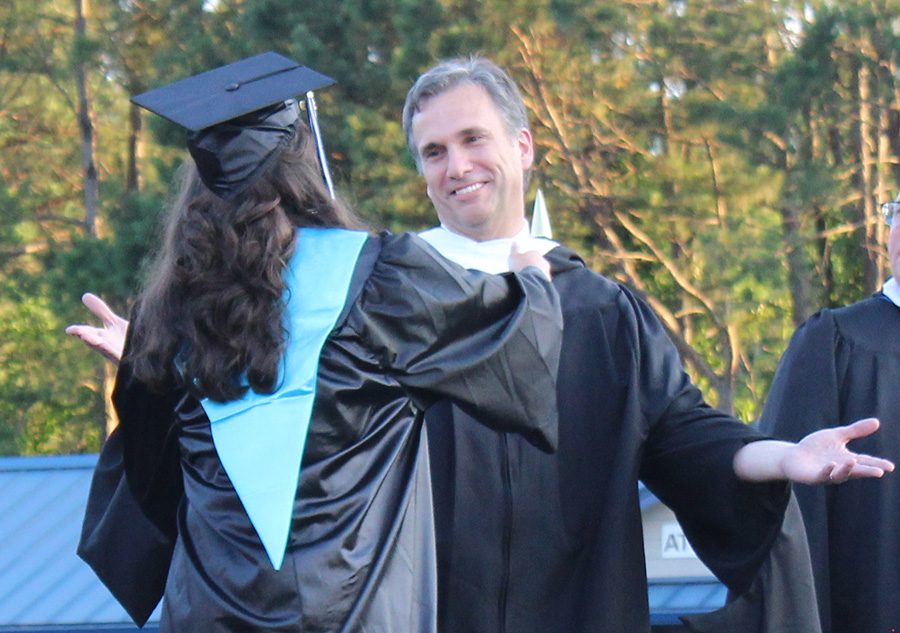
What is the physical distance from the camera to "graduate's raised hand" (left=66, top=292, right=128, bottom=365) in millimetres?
3424

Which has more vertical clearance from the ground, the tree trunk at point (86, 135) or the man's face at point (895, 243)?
the tree trunk at point (86, 135)

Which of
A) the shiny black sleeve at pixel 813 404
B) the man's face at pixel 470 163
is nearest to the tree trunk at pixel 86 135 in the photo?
the shiny black sleeve at pixel 813 404

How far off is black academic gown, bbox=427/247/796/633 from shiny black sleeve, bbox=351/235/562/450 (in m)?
0.49

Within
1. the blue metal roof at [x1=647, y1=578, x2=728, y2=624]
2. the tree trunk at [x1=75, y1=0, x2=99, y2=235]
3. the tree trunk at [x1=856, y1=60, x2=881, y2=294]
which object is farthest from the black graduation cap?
the tree trunk at [x1=75, y1=0, x2=99, y2=235]

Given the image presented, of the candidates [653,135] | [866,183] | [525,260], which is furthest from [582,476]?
[653,135]

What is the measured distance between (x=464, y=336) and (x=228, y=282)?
49 centimetres

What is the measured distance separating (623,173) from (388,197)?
4.02 m

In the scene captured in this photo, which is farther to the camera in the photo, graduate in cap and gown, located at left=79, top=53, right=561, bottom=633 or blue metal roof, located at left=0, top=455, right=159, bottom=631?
blue metal roof, located at left=0, top=455, right=159, bottom=631

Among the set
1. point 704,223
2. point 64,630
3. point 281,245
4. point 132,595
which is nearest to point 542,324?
point 281,245

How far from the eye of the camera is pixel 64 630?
22.3 ft

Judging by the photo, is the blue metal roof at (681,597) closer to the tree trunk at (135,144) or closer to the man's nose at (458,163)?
the man's nose at (458,163)

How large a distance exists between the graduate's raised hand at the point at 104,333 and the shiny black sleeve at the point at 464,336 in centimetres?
70

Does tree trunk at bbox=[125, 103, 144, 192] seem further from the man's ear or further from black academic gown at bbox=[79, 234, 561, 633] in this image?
black academic gown at bbox=[79, 234, 561, 633]

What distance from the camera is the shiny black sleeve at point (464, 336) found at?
9.95 feet
